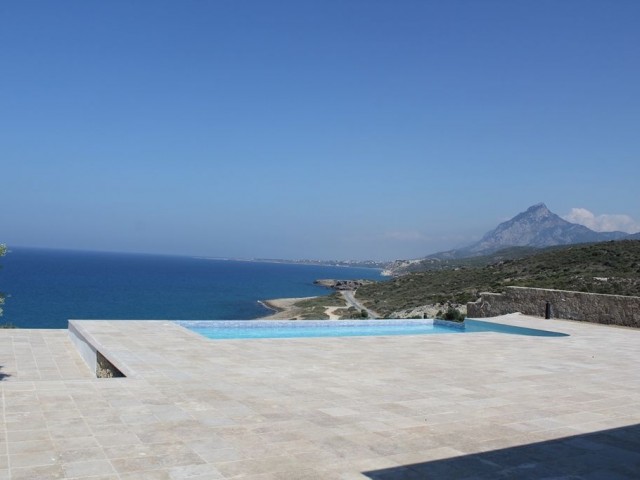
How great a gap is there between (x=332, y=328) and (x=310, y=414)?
34.7ft

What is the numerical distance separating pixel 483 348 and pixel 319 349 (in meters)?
3.58

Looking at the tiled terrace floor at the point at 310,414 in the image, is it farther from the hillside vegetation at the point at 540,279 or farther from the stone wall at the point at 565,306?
the hillside vegetation at the point at 540,279

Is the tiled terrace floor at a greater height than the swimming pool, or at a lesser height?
greater

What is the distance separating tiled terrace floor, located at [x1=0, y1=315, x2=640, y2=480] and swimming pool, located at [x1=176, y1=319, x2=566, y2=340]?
3658mm

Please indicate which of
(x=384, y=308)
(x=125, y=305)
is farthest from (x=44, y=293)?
(x=384, y=308)

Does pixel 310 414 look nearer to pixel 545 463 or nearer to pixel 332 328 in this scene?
pixel 545 463

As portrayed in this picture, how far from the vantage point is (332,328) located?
1656 centimetres

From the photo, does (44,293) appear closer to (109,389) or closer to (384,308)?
(384,308)

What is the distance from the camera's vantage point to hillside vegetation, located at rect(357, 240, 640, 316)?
29.4 metres

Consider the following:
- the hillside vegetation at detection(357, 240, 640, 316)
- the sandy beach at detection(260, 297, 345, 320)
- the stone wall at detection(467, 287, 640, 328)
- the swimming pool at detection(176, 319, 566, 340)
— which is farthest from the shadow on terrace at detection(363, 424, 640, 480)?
the sandy beach at detection(260, 297, 345, 320)

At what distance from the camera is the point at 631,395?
7793 millimetres

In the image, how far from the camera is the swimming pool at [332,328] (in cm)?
1453

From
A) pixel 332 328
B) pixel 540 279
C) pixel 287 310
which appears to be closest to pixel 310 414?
pixel 332 328

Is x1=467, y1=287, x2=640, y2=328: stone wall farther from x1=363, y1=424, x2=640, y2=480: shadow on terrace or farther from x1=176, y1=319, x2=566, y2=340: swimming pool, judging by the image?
x1=363, y1=424, x2=640, y2=480: shadow on terrace
